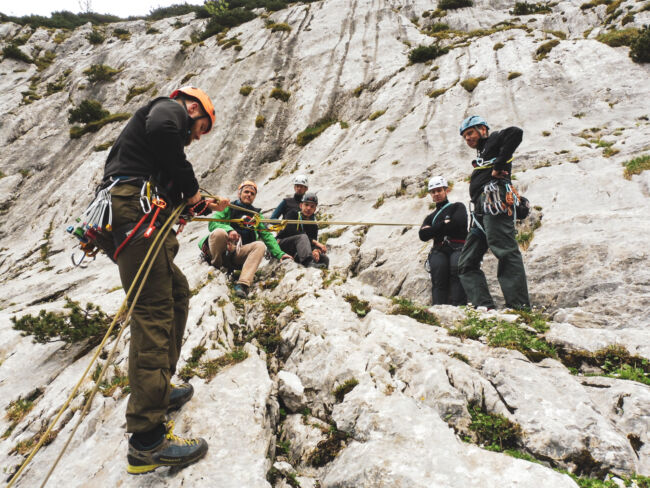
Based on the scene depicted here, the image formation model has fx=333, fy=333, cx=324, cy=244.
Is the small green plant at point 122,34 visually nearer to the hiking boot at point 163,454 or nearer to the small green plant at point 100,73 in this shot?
the small green plant at point 100,73

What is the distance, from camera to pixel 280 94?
26.2 metres

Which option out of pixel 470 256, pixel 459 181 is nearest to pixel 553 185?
pixel 459 181

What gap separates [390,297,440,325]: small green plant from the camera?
553cm

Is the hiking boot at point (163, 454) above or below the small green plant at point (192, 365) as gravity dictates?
above

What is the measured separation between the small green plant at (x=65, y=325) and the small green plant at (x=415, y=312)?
592 cm

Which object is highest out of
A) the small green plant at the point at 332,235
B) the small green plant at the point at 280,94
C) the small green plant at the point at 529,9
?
the small green plant at the point at 529,9

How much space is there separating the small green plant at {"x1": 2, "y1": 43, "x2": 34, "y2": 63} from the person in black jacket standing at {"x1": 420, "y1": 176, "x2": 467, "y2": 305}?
56467mm

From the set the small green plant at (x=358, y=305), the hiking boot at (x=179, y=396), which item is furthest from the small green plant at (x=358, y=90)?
the hiking boot at (x=179, y=396)

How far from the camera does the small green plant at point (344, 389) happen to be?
414 centimetres

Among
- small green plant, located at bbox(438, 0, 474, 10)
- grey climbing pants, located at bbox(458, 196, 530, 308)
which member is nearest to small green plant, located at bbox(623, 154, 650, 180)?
grey climbing pants, located at bbox(458, 196, 530, 308)

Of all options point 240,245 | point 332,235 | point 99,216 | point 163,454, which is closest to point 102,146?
point 332,235

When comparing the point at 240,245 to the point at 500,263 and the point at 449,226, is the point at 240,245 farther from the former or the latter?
the point at 500,263

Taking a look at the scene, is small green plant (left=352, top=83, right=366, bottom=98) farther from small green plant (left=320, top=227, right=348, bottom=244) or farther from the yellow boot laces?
the yellow boot laces

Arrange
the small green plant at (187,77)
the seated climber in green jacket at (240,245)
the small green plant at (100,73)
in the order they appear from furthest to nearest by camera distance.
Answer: the small green plant at (100,73) < the small green plant at (187,77) < the seated climber in green jacket at (240,245)
